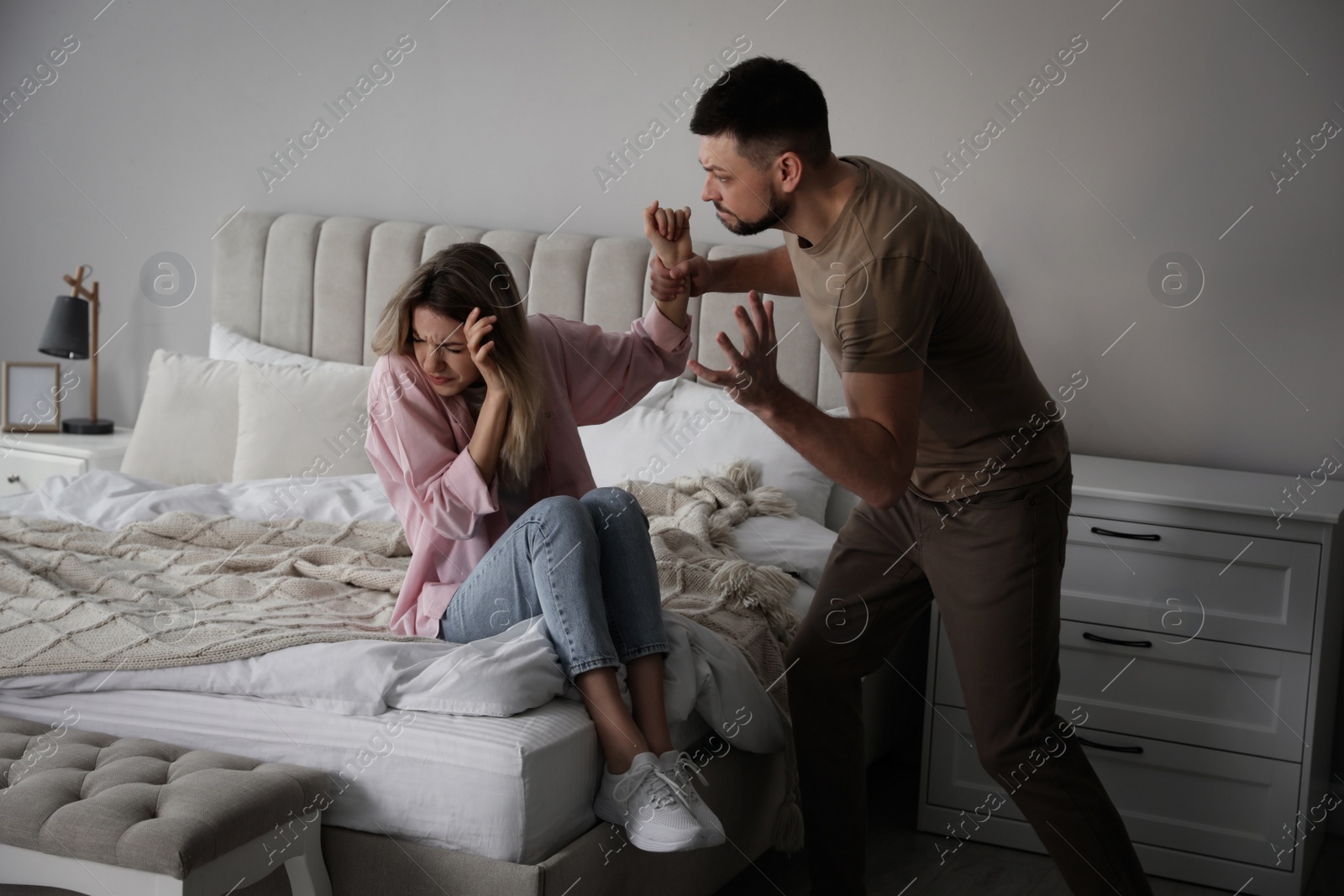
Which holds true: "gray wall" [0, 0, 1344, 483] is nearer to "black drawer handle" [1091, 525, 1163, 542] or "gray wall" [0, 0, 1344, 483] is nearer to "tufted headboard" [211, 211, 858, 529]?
"tufted headboard" [211, 211, 858, 529]

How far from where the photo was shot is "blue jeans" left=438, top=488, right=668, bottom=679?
5.36ft

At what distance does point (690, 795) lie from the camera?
1547mm

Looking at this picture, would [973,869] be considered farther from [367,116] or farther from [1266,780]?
[367,116]

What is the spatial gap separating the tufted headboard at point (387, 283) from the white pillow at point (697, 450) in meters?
0.20

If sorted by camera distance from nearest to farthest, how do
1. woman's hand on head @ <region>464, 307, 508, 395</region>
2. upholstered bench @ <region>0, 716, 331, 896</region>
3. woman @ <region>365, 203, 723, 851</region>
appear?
upholstered bench @ <region>0, 716, 331, 896</region> → woman @ <region>365, 203, 723, 851</region> → woman's hand on head @ <region>464, 307, 508, 395</region>

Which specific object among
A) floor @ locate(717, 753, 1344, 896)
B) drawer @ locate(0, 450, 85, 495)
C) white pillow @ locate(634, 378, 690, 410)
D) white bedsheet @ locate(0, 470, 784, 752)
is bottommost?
floor @ locate(717, 753, 1344, 896)

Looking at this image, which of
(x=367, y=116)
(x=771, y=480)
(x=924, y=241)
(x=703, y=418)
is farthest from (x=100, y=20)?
(x=924, y=241)

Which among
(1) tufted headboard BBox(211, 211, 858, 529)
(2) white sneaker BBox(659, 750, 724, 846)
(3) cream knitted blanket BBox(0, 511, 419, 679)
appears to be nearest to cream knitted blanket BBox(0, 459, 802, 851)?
(3) cream knitted blanket BBox(0, 511, 419, 679)

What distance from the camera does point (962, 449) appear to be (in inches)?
68.6

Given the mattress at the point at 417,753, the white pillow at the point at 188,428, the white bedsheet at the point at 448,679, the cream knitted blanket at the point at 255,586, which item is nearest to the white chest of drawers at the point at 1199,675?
the cream knitted blanket at the point at 255,586

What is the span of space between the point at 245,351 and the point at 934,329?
7.63ft

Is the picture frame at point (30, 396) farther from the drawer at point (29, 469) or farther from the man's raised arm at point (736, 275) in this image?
the man's raised arm at point (736, 275)

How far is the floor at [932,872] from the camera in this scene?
2.15 m

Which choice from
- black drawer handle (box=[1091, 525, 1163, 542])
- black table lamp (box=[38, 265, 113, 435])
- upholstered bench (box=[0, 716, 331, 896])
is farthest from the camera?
black table lamp (box=[38, 265, 113, 435])
